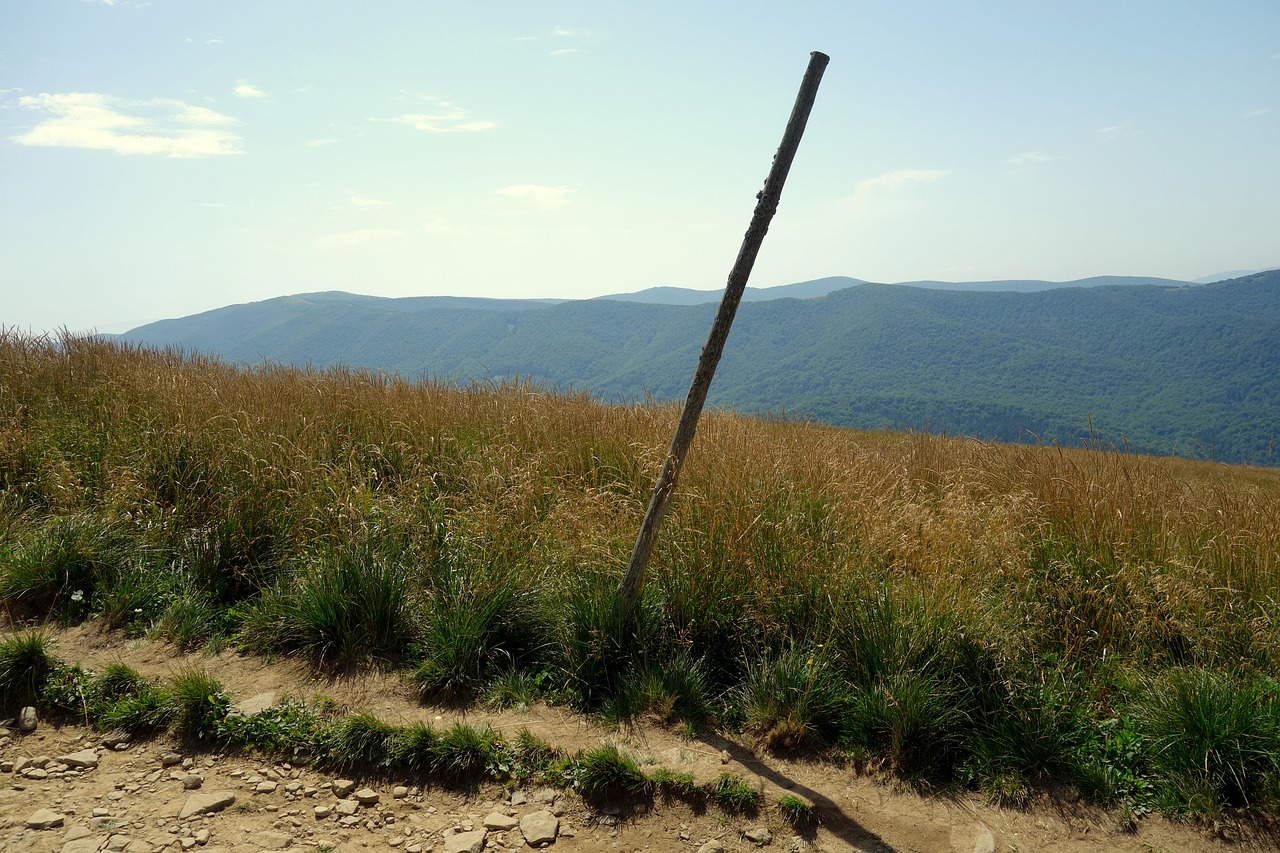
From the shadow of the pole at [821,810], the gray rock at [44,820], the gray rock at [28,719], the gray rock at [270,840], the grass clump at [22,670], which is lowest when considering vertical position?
the shadow of the pole at [821,810]

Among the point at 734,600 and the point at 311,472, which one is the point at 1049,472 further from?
the point at 311,472

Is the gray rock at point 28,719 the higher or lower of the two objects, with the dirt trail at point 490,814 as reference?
higher

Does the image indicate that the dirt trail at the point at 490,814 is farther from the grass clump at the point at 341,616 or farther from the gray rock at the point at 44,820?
the grass clump at the point at 341,616

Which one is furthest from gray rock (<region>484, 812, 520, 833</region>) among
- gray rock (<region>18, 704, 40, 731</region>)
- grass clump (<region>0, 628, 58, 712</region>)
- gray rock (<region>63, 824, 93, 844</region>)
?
grass clump (<region>0, 628, 58, 712</region>)

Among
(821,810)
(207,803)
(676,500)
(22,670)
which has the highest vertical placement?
(676,500)

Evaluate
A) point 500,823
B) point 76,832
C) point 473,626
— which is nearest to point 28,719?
point 76,832

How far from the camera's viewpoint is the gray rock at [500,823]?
115 inches

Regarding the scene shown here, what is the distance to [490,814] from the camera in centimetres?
300

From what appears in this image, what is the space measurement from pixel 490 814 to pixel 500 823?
0.28ft

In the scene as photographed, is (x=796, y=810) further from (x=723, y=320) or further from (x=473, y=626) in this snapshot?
(x=723, y=320)

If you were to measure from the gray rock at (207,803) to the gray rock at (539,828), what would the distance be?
4.20ft

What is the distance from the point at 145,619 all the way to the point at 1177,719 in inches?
223

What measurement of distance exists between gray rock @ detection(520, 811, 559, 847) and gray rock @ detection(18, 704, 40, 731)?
2.59m

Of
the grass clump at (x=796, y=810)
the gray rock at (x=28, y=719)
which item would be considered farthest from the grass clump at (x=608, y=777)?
the gray rock at (x=28, y=719)
